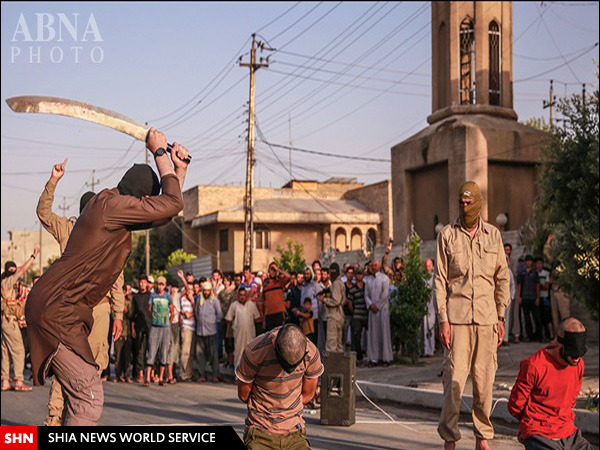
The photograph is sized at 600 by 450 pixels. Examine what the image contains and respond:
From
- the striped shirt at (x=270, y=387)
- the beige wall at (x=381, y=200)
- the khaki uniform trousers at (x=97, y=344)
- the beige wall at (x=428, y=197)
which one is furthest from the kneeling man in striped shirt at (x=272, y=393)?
the beige wall at (x=381, y=200)

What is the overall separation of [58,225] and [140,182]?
3.48 metres

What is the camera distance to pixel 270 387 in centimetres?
636

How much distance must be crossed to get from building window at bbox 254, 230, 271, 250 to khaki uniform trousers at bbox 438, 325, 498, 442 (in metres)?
48.5

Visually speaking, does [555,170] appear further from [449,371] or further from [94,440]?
[94,440]

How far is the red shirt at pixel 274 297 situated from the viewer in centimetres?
1842

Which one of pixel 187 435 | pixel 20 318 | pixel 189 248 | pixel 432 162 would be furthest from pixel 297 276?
pixel 189 248

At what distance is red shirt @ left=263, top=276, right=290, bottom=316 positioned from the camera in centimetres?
A: 1842

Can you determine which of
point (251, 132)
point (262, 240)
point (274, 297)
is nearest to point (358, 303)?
point (274, 297)

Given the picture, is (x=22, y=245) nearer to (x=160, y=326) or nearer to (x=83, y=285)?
(x=160, y=326)

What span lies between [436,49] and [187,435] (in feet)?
85.4

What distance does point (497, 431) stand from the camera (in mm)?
10930

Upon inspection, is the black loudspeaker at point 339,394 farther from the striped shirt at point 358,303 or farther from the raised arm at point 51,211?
the striped shirt at point 358,303

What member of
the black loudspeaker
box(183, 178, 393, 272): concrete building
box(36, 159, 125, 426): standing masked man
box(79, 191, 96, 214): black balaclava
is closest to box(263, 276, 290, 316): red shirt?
the black loudspeaker

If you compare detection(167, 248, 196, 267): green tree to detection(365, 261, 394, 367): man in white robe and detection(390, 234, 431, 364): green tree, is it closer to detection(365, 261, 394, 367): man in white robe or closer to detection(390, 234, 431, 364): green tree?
detection(365, 261, 394, 367): man in white robe
